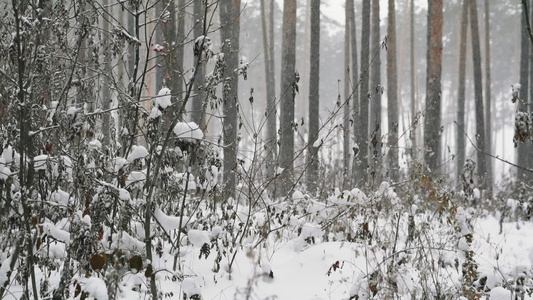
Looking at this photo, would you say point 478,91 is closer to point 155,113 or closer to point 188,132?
point 188,132

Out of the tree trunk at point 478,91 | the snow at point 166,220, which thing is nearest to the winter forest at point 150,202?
the snow at point 166,220

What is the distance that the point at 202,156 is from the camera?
3777 millimetres

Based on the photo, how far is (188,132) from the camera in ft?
9.70

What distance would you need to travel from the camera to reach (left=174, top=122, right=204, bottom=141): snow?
9.57 ft

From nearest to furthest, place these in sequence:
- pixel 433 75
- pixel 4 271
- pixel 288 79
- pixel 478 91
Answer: pixel 4 271
pixel 288 79
pixel 433 75
pixel 478 91

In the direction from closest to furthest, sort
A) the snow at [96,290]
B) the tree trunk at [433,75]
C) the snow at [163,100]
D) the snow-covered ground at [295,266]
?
the snow at [96,290], the snow-covered ground at [295,266], the snow at [163,100], the tree trunk at [433,75]

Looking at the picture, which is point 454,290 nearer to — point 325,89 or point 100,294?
point 100,294

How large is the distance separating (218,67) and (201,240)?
4.75ft

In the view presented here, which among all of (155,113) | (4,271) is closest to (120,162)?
(155,113)

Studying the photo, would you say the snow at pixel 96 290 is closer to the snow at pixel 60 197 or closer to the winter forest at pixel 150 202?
the winter forest at pixel 150 202

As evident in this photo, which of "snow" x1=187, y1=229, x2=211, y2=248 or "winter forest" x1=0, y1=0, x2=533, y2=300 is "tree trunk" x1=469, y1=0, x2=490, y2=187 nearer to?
"winter forest" x1=0, y1=0, x2=533, y2=300

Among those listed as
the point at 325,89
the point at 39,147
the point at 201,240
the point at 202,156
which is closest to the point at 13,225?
the point at 39,147

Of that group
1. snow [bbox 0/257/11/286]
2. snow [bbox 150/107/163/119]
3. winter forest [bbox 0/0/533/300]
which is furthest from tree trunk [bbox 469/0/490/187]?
snow [bbox 0/257/11/286]

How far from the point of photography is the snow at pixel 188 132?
9.57 ft
